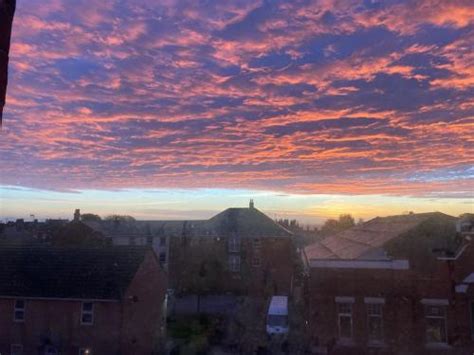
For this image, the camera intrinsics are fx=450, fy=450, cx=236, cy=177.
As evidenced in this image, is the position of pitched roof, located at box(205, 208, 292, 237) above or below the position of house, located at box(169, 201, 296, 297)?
above

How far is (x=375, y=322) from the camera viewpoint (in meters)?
16.1

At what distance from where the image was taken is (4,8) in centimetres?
181

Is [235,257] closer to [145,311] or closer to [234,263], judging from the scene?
[234,263]

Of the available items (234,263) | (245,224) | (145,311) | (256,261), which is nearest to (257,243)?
(256,261)

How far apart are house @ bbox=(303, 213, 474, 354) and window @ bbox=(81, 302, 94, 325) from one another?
842 centimetres

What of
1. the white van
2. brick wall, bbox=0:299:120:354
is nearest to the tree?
the white van

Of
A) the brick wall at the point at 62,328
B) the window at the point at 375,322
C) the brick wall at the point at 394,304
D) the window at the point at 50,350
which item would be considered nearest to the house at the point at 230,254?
the brick wall at the point at 62,328

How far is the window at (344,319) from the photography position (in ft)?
53.8

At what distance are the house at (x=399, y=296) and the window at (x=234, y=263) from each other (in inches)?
628

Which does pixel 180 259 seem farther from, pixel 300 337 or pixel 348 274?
pixel 348 274

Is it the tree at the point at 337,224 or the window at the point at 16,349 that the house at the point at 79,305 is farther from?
the tree at the point at 337,224

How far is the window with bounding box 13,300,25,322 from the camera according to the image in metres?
17.5

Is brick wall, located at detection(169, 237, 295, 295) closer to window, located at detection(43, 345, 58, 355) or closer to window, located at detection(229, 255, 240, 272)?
window, located at detection(229, 255, 240, 272)

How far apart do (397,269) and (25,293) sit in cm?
1430
